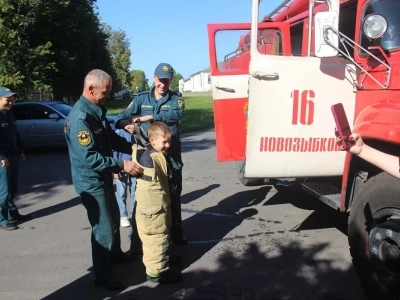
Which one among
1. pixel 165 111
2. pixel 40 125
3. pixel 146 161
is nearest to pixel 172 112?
pixel 165 111

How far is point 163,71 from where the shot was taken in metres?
4.43

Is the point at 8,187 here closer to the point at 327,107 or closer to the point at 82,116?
the point at 82,116

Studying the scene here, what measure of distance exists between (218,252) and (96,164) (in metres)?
1.85

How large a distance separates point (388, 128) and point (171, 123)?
7.47 feet

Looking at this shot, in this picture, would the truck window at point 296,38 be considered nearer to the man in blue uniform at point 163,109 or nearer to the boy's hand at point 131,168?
the man in blue uniform at point 163,109

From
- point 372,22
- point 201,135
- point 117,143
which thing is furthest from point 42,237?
point 201,135

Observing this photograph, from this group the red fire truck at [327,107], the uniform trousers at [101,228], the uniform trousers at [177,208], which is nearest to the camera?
the red fire truck at [327,107]

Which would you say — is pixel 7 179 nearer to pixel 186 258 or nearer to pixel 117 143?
pixel 117 143

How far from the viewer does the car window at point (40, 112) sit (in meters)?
12.7

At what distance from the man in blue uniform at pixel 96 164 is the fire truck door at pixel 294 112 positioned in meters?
1.28

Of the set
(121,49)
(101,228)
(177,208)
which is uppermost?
(121,49)

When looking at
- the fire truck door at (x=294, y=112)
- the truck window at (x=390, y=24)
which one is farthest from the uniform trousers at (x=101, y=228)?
the truck window at (x=390, y=24)

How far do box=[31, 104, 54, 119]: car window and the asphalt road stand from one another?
5.45 m

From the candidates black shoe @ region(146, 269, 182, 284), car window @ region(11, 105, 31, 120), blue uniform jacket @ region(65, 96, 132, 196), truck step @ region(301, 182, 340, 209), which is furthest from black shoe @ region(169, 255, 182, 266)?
car window @ region(11, 105, 31, 120)
